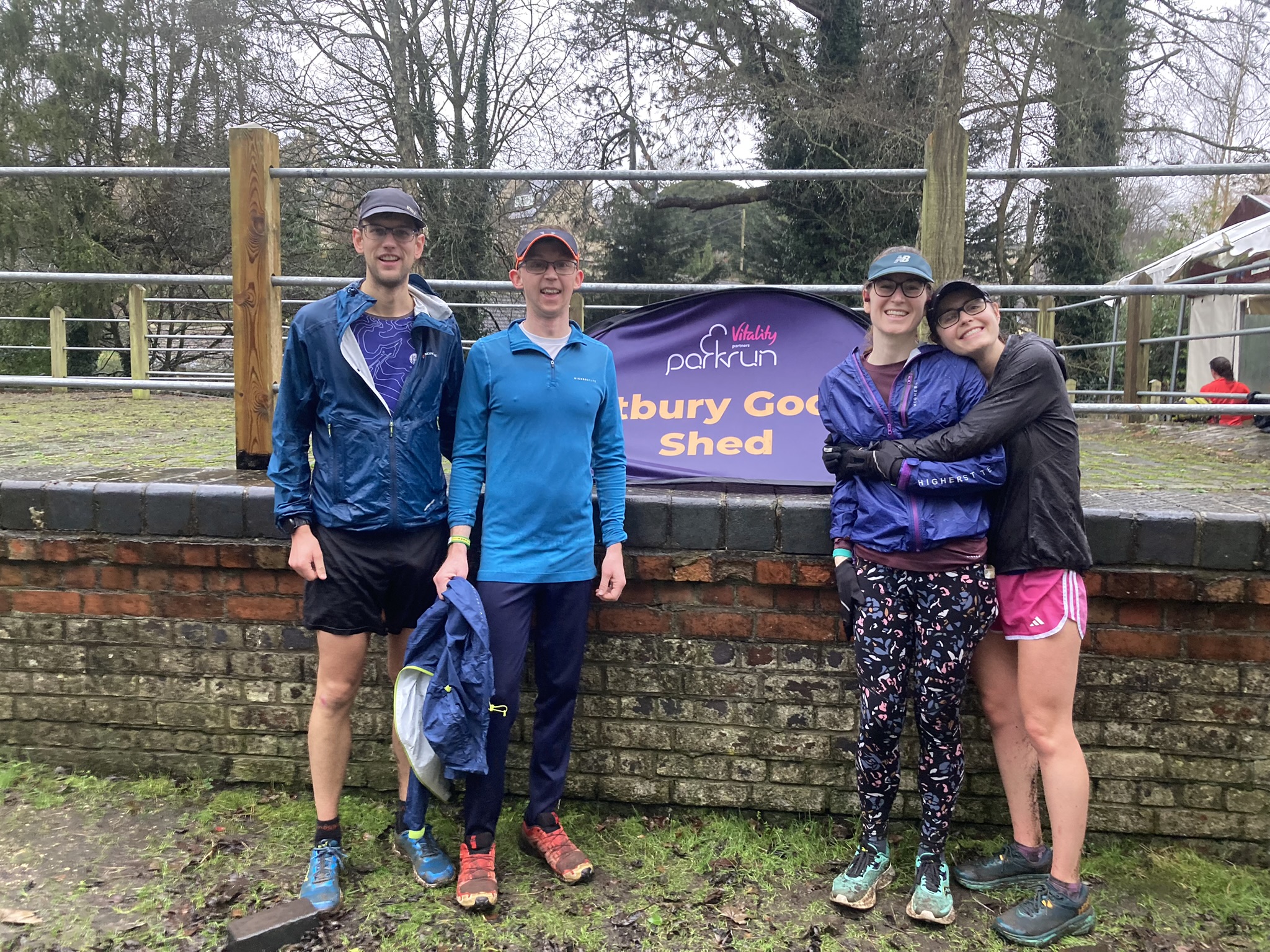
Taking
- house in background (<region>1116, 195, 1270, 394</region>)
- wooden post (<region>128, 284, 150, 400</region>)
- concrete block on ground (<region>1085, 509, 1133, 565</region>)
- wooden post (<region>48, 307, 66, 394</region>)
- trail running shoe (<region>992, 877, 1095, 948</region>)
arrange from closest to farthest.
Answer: trail running shoe (<region>992, 877, 1095, 948</region>) < concrete block on ground (<region>1085, 509, 1133, 565</region>) < house in background (<region>1116, 195, 1270, 394</region>) < wooden post (<region>128, 284, 150, 400</region>) < wooden post (<region>48, 307, 66, 394</region>)

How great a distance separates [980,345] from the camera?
2.55 meters

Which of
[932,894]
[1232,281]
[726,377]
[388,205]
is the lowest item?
[932,894]

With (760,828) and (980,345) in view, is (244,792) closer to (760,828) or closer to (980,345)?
(760,828)

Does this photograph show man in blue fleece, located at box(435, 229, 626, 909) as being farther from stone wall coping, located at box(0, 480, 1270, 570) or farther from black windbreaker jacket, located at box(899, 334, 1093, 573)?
black windbreaker jacket, located at box(899, 334, 1093, 573)

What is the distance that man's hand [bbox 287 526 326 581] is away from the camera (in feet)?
8.45

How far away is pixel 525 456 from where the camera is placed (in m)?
2.67

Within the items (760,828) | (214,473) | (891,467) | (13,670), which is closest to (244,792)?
(13,670)

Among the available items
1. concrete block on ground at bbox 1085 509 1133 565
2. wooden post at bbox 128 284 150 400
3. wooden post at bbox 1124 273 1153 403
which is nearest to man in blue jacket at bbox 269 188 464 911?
concrete block on ground at bbox 1085 509 1133 565

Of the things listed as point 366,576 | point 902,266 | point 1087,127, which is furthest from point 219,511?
point 1087,127

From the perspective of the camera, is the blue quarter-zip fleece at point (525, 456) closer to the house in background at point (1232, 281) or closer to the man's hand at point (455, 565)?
the man's hand at point (455, 565)

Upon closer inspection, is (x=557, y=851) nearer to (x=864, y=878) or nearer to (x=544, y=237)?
(x=864, y=878)

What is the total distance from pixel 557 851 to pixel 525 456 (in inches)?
52.6

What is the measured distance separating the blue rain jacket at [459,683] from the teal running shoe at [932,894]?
55.9 inches

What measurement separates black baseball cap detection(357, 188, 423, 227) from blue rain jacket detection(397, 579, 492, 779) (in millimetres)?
1145
